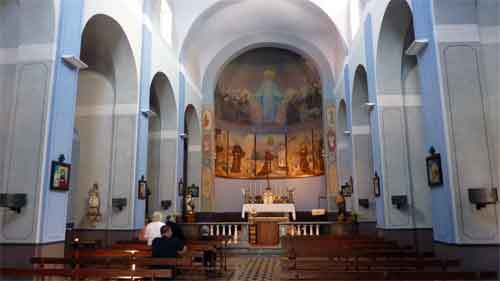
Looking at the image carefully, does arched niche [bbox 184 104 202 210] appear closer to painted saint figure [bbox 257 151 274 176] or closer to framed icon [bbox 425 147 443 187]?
painted saint figure [bbox 257 151 274 176]

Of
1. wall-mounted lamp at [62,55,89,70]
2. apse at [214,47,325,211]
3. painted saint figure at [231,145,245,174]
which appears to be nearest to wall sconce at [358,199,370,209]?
apse at [214,47,325,211]

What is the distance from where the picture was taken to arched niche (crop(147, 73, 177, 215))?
13.9m

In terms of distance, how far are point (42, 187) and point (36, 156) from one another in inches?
20.5

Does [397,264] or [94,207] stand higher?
[94,207]

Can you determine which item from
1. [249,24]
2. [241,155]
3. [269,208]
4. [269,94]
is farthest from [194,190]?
[269,94]

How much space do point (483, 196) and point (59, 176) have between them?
261 inches

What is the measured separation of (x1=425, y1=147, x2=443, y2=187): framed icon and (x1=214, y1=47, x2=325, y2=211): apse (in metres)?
14.4

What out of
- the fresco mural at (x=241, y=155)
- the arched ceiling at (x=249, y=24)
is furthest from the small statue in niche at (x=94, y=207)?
the fresco mural at (x=241, y=155)

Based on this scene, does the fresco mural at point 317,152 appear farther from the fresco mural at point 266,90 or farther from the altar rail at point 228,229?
the altar rail at point 228,229

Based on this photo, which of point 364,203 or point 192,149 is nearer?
point 364,203

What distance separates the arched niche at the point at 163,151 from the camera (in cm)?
1391

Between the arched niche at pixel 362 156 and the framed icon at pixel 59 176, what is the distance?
28.9 feet

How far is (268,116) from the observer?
22.9 meters

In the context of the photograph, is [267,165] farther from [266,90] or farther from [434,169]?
[434,169]
